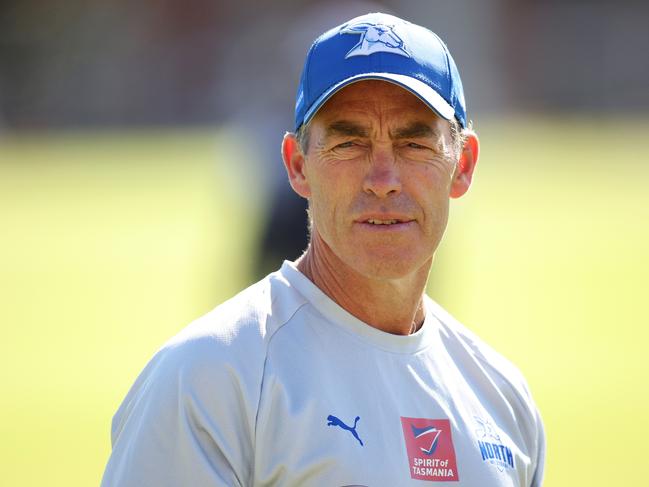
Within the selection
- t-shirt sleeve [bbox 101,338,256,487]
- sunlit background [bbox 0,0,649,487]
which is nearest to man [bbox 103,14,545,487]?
t-shirt sleeve [bbox 101,338,256,487]

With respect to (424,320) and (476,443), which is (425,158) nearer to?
(424,320)

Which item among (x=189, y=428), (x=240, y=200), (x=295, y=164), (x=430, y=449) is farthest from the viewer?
(x=240, y=200)

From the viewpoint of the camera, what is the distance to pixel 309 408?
2768 mm

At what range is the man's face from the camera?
3.06 metres

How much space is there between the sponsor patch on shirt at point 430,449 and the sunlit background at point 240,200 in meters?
4.57

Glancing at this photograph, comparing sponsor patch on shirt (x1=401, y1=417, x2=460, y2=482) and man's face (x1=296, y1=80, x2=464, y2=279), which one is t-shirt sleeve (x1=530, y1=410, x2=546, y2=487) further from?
man's face (x1=296, y1=80, x2=464, y2=279)

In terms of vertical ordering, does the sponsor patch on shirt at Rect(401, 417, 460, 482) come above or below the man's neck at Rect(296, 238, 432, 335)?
below

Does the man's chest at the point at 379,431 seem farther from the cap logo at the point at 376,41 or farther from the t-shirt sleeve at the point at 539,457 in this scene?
the cap logo at the point at 376,41

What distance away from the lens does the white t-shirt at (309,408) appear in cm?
265

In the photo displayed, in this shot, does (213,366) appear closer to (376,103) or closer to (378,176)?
(378,176)

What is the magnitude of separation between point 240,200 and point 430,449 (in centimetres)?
864

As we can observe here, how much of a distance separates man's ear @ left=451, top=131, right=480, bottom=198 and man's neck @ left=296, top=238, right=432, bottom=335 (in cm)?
28

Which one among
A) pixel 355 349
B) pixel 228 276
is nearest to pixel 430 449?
pixel 355 349

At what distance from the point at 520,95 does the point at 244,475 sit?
28764mm
